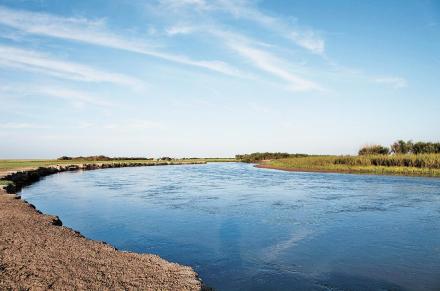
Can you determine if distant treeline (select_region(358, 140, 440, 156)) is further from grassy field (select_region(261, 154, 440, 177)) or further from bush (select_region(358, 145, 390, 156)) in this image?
grassy field (select_region(261, 154, 440, 177))

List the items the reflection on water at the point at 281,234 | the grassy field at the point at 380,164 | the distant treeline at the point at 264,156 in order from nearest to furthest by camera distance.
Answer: the reflection on water at the point at 281,234
the grassy field at the point at 380,164
the distant treeline at the point at 264,156

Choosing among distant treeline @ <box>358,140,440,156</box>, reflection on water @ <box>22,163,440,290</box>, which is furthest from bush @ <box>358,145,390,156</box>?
reflection on water @ <box>22,163,440,290</box>

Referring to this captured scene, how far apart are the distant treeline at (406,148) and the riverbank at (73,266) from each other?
58064mm

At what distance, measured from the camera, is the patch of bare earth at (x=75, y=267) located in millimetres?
6703

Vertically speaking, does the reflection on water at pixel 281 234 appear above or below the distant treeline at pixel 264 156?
below

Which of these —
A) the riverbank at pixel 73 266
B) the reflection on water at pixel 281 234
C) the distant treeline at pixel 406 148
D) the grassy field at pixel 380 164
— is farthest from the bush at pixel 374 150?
the riverbank at pixel 73 266

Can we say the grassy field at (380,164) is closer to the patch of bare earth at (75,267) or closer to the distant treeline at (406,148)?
the distant treeline at (406,148)

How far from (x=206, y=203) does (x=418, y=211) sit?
11.3 m

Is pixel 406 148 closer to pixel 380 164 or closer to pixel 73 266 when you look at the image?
→ pixel 380 164

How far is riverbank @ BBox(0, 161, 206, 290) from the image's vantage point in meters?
6.71

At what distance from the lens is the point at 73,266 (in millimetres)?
7621

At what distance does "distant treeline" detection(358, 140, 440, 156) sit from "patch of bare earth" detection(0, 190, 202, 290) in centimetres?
5809

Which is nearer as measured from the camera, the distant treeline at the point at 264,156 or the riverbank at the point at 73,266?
the riverbank at the point at 73,266

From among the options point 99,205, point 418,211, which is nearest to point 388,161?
point 418,211
